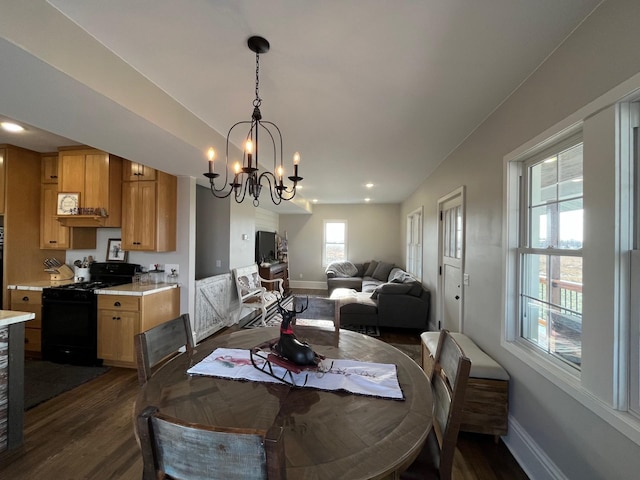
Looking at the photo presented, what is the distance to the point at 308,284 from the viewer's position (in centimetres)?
816

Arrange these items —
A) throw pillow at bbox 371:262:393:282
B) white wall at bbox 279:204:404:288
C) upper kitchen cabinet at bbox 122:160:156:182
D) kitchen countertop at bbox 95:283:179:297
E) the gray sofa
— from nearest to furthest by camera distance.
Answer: kitchen countertop at bbox 95:283:179:297 → upper kitchen cabinet at bbox 122:160:156:182 → the gray sofa → throw pillow at bbox 371:262:393:282 → white wall at bbox 279:204:404:288

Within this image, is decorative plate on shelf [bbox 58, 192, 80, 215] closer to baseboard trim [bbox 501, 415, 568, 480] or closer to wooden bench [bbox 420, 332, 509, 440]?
wooden bench [bbox 420, 332, 509, 440]

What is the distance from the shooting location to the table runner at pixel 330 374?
45.8 inches

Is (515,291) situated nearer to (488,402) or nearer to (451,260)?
(488,402)

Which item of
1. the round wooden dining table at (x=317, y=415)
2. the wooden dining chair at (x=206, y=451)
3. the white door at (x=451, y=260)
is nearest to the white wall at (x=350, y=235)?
the white door at (x=451, y=260)

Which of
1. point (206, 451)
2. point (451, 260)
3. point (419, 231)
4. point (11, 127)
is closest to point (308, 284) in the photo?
point (419, 231)

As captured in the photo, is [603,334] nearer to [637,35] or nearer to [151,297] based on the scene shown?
[637,35]

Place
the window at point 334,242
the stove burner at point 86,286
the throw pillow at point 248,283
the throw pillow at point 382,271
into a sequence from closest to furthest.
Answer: the stove burner at point 86,286, the throw pillow at point 248,283, the throw pillow at point 382,271, the window at point 334,242

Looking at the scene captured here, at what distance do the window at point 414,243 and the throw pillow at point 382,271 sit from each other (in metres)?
0.57

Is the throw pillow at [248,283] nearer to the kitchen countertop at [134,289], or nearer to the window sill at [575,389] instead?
the kitchen countertop at [134,289]

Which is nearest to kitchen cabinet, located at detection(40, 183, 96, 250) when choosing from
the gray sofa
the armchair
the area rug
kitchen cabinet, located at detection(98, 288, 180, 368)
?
kitchen cabinet, located at detection(98, 288, 180, 368)

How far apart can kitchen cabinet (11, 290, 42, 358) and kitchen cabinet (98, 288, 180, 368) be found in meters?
0.82

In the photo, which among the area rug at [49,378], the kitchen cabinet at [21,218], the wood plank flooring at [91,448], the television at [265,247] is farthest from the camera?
the television at [265,247]

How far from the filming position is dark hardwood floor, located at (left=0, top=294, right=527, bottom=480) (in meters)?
1.65
